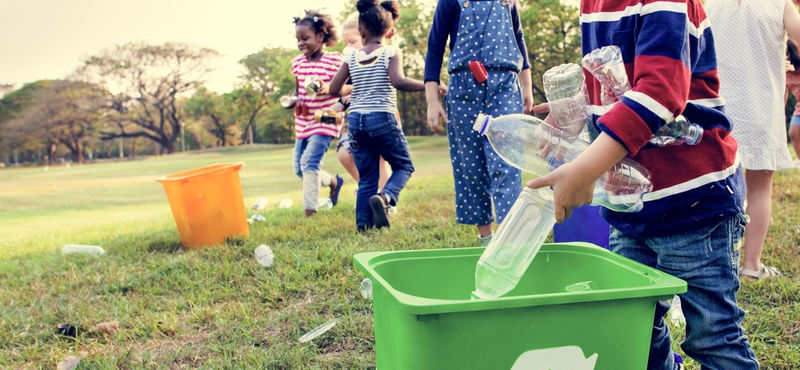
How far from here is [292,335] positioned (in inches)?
82.0

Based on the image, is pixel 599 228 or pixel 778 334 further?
pixel 599 228

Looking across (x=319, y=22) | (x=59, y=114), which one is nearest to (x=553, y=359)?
(x=319, y=22)

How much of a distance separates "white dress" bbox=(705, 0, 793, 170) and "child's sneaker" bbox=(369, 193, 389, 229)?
2.02 m

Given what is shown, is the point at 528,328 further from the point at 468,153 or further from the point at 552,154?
the point at 468,153

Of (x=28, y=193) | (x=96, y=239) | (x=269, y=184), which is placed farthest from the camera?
(x=28, y=193)

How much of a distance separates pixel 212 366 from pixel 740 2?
2.62 meters

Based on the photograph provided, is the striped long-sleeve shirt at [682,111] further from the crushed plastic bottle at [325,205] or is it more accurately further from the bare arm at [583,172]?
the crushed plastic bottle at [325,205]

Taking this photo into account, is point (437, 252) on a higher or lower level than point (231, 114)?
lower

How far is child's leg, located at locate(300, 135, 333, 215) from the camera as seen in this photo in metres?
4.56

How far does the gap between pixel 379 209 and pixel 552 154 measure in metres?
2.27

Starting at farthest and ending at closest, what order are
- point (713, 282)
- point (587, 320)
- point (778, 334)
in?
point (778, 334) → point (713, 282) → point (587, 320)

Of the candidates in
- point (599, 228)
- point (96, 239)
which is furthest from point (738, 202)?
point (96, 239)

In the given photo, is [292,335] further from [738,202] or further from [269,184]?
[269,184]

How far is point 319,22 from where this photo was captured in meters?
4.64
